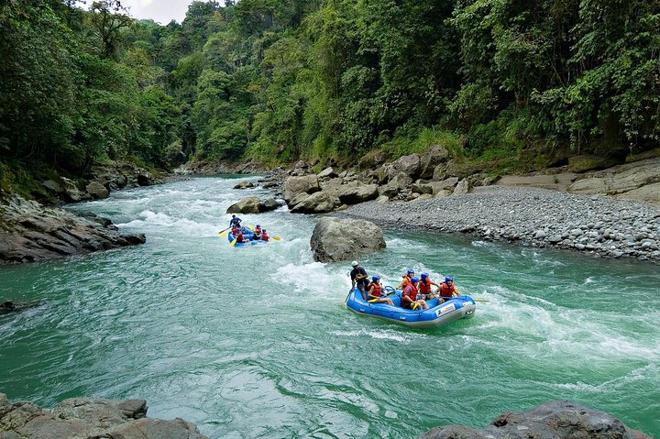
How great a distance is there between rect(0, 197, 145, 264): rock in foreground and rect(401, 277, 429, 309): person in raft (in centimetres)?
1102

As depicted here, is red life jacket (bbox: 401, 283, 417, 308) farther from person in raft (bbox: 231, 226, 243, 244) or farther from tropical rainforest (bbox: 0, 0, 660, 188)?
tropical rainforest (bbox: 0, 0, 660, 188)

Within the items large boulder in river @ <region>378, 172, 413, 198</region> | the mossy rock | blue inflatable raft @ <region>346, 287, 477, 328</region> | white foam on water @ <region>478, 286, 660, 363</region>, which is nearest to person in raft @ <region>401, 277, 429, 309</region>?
blue inflatable raft @ <region>346, 287, 477, 328</region>

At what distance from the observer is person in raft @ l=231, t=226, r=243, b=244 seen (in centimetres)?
1562

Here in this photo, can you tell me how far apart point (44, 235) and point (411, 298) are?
39.0 ft

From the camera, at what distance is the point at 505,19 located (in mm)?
17281

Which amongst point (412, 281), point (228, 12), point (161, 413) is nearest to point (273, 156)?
point (412, 281)

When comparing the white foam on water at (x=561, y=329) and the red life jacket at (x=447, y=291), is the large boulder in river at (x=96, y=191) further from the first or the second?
the white foam on water at (x=561, y=329)

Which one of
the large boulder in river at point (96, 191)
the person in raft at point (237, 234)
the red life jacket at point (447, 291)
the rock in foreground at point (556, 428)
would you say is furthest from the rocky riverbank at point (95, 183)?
the rock in foreground at point (556, 428)

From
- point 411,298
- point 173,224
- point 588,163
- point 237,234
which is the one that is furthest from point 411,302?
point 173,224

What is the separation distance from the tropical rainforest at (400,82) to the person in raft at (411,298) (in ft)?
31.1

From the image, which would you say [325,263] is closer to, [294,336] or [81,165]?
[294,336]

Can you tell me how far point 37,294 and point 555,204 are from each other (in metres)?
15.0

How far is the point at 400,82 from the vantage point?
2562 cm

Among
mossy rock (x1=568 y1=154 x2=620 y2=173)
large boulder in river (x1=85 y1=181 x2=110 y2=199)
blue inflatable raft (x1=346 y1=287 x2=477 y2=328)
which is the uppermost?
large boulder in river (x1=85 y1=181 x2=110 y2=199)
